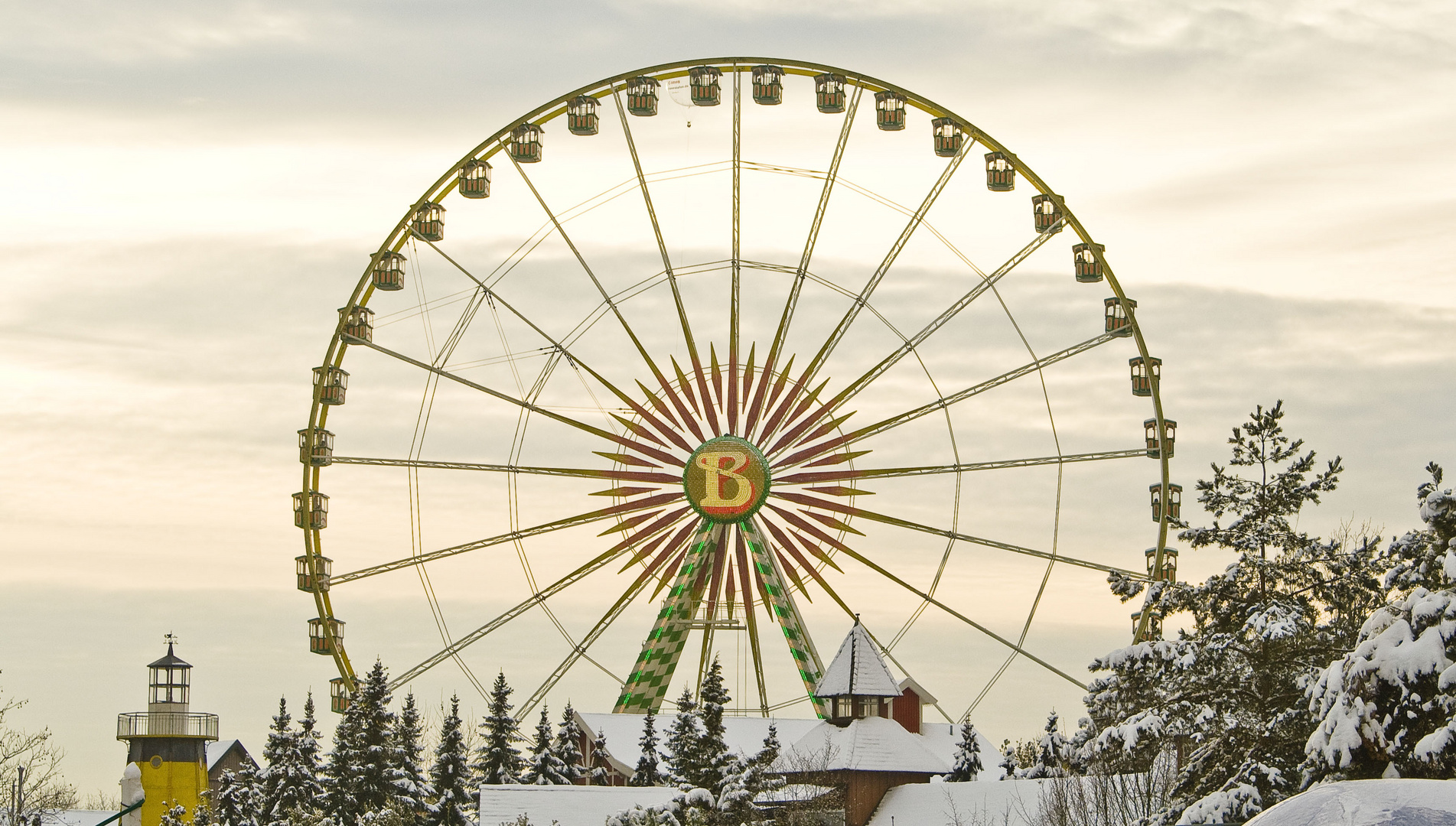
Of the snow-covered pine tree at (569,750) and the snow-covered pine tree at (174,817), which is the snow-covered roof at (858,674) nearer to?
the snow-covered pine tree at (569,750)

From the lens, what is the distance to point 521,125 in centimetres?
4338

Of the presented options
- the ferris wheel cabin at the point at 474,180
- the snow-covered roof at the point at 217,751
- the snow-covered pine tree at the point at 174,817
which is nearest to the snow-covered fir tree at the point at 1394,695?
the ferris wheel cabin at the point at 474,180

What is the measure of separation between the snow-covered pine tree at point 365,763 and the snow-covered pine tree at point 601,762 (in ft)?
15.7

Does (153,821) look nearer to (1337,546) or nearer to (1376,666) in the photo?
(1337,546)

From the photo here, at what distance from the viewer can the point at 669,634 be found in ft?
131

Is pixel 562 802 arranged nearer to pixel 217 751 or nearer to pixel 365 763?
pixel 365 763

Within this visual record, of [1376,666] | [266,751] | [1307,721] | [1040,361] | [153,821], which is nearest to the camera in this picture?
[1376,666]

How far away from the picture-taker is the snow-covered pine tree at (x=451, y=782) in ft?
135

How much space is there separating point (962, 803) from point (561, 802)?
7309mm

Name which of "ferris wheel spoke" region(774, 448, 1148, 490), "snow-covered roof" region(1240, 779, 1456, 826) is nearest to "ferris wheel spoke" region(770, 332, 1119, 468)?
"ferris wheel spoke" region(774, 448, 1148, 490)

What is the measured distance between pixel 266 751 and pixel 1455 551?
29.3 metres

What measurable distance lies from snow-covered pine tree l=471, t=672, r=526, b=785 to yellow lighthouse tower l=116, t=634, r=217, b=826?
30.1ft

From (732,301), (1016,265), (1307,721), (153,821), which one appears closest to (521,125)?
(732,301)

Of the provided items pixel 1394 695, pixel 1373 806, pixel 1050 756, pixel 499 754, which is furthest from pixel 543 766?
pixel 1373 806
